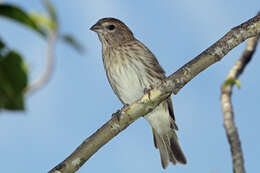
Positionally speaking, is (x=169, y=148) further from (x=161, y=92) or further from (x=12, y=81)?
(x=12, y=81)

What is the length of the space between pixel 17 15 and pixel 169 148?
4.70 m

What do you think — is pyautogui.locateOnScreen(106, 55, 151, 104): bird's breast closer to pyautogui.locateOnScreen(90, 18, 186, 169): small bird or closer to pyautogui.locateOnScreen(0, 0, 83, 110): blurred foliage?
pyautogui.locateOnScreen(90, 18, 186, 169): small bird

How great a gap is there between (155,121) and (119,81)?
94 centimetres

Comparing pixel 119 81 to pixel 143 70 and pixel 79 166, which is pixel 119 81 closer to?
pixel 143 70

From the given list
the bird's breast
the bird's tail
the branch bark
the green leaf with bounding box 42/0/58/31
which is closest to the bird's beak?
the bird's breast

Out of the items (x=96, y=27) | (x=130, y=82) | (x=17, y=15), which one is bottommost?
(x=17, y=15)

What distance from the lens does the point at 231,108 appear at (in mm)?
5430

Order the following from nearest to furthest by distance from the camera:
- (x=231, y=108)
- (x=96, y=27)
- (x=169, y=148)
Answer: (x=231, y=108) → (x=169, y=148) → (x=96, y=27)

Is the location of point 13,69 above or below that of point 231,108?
below

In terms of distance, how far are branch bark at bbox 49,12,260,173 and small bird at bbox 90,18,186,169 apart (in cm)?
157

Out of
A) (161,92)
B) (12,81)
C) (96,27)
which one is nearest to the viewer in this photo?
(12,81)

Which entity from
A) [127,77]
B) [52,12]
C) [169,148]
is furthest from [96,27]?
[52,12]

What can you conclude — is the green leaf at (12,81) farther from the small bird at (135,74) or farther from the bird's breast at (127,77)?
the bird's breast at (127,77)

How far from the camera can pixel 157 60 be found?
589 centimetres
